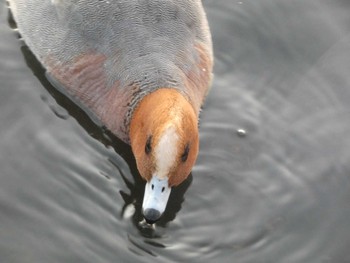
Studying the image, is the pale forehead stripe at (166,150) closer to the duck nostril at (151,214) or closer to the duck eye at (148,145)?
the duck eye at (148,145)

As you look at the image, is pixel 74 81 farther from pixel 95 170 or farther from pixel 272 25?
pixel 272 25

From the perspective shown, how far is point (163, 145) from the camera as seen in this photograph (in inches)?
220

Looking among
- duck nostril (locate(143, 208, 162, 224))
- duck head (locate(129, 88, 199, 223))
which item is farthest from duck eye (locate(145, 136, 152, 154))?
duck nostril (locate(143, 208, 162, 224))

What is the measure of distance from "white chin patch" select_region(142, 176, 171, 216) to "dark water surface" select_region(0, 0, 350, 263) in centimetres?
28

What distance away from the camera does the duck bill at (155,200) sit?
561cm

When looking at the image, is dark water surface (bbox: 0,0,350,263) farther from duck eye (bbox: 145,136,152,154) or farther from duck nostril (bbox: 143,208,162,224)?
duck eye (bbox: 145,136,152,154)

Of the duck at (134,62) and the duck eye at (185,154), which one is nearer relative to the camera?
the duck eye at (185,154)

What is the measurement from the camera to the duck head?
18.4 feet

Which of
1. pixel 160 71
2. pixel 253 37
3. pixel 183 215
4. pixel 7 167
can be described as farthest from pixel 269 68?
→ pixel 7 167

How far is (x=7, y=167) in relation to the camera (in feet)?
20.2

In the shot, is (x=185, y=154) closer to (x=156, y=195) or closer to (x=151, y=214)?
(x=156, y=195)

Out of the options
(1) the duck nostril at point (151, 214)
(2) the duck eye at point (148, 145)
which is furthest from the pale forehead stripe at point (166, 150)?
(1) the duck nostril at point (151, 214)

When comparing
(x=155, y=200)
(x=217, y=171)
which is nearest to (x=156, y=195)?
(x=155, y=200)

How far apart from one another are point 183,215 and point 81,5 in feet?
5.50
